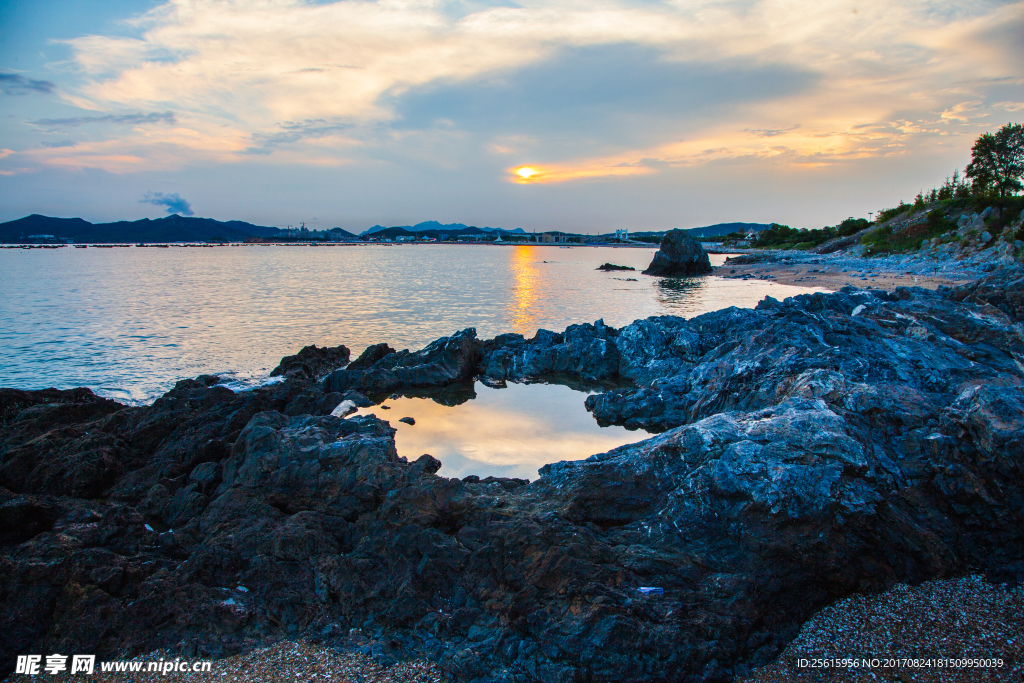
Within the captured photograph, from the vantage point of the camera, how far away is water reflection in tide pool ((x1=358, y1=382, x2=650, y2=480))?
313 inches

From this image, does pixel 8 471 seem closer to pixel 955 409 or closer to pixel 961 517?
pixel 961 517

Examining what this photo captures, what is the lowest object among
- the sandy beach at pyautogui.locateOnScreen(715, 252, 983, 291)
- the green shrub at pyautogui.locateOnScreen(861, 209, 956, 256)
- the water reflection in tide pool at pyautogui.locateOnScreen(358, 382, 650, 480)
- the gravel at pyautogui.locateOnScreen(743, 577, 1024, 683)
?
the water reflection in tide pool at pyautogui.locateOnScreen(358, 382, 650, 480)

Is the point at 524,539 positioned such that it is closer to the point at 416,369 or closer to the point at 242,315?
the point at 416,369

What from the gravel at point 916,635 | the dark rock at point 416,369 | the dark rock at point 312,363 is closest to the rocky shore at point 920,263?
the dark rock at point 416,369

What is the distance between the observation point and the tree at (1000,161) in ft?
141

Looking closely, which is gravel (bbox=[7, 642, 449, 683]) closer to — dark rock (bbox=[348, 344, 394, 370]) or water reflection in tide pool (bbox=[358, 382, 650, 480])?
water reflection in tide pool (bbox=[358, 382, 650, 480])

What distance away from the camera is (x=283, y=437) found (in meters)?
5.81

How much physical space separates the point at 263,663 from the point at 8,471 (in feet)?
15.8

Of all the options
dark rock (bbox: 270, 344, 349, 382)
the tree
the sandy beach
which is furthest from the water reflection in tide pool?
the tree

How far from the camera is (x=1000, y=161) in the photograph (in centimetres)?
4388

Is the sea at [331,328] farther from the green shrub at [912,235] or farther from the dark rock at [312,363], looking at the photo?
the green shrub at [912,235]

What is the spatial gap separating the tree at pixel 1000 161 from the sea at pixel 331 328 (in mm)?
23699

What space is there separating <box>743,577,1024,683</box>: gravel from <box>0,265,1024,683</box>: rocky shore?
12cm

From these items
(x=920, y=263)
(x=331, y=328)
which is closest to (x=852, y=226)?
(x=920, y=263)
